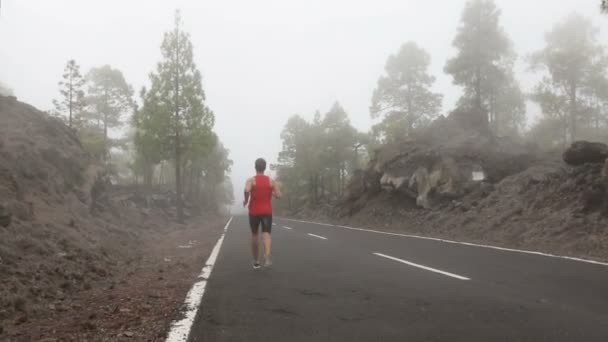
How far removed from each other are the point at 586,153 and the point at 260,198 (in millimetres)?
12812

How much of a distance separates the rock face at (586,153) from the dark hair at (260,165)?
41.5 feet

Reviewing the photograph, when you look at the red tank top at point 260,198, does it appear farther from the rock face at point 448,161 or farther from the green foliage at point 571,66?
the green foliage at point 571,66

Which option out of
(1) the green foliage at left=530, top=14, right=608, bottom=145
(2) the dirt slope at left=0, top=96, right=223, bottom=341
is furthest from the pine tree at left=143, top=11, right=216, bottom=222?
(1) the green foliage at left=530, top=14, right=608, bottom=145

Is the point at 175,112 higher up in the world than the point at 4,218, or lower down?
higher up

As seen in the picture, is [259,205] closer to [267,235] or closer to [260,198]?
[260,198]

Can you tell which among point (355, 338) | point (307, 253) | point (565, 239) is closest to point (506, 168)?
point (565, 239)

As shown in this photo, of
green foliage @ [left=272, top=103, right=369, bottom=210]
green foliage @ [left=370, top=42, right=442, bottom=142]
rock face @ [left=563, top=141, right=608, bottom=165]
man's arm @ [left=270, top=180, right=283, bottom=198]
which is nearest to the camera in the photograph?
man's arm @ [left=270, top=180, right=283, bottom=198]

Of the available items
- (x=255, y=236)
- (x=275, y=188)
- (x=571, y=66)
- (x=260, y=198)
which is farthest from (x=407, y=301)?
(x=571, y=66)

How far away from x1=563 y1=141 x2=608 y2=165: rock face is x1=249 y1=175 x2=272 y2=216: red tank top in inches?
497

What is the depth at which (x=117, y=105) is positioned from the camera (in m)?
39.2

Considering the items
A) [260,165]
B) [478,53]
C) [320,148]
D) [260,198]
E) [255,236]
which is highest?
[478,53]

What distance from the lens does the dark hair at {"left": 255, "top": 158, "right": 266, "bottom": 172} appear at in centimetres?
795

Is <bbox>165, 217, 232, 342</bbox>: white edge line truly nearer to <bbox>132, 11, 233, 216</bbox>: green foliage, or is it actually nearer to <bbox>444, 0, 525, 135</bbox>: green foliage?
<bbox>132, 11, 233, 216</bbox>: green foliage

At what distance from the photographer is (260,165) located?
8047 mm
